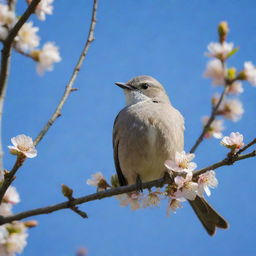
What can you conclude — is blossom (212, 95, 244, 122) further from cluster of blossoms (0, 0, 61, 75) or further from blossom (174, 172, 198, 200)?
cluster of blossoms (0, 0, 61, 75)

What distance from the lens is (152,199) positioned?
388 cm

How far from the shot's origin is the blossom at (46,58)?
3135 millimetres

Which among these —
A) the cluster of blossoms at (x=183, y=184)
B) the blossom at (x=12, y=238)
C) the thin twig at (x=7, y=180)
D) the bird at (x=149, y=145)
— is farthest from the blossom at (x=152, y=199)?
the thin twig at (x=7, y=180)

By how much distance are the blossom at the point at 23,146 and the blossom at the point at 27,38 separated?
658 millimetres

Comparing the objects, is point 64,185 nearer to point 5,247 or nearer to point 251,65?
point 5,247

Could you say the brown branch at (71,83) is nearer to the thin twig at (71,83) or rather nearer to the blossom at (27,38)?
the thin twig at (71,83)

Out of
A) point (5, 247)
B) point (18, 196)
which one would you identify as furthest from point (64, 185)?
point (5, 247)

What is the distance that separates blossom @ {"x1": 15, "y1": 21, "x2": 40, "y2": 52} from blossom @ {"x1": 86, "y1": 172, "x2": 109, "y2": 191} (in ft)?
4.46

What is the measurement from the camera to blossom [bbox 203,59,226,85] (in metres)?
3.12

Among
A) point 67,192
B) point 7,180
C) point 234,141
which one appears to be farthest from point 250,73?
point 7,180

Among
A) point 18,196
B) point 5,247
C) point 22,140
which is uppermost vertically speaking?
point 22,140

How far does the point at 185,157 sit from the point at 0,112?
146cm

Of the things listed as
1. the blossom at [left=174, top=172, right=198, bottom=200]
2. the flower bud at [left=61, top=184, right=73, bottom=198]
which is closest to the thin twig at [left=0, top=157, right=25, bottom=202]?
the flower bud at [left=61, top=184, right=73, bottom=198]

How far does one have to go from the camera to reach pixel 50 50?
328cm
